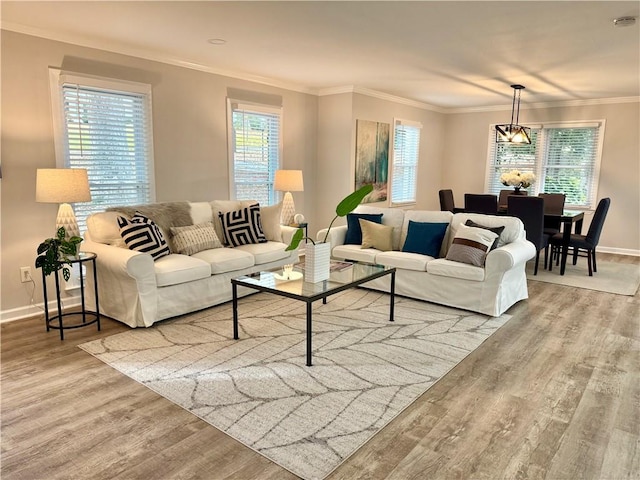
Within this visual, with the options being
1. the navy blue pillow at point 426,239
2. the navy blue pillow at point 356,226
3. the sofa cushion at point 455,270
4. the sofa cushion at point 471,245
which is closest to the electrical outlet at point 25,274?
the navy blue pillow at point 356,226

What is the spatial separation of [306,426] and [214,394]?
651mm

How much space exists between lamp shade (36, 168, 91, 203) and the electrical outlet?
2.54ft

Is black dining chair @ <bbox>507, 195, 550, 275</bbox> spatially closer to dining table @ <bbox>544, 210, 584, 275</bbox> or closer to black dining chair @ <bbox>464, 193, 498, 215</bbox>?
dining table @ <bbox>544, 210, 584, 275</bbox>

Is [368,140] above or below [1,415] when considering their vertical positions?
above

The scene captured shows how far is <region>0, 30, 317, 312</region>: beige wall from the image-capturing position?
3723mm

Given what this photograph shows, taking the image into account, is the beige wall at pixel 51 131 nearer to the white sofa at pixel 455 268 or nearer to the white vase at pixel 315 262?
the white sofa at pixel 455 268

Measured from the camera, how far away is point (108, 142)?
4312mm

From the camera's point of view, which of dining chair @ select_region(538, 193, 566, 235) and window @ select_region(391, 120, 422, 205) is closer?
dining chair @ select_region(538, 193, 566, 235)

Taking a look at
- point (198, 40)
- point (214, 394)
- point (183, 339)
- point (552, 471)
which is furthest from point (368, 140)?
point (552, 471)

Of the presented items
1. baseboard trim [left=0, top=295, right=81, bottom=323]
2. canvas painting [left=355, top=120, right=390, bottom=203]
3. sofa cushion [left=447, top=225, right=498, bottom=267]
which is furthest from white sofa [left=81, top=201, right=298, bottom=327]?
canvas painting [left=355, top=120, right=390, bottom=203]

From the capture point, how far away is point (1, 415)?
244 centimetres

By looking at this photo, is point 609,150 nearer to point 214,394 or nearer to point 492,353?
point 492,353

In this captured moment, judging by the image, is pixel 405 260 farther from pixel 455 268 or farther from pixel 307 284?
pixel 307 284

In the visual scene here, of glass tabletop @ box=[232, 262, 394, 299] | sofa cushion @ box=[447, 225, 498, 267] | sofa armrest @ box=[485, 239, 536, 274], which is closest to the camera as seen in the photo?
glass tabletop @ box=[232, 262, 394, 299]
